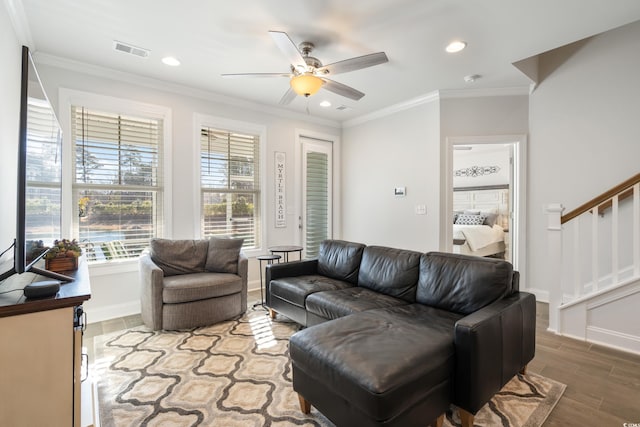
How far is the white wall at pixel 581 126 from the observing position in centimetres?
322

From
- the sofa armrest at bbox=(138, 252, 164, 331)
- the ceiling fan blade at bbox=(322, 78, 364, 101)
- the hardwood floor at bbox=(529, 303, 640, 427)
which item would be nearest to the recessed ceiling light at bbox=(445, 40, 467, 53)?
the ceiling fan blade at bbox=(322, 78, 364, 101)

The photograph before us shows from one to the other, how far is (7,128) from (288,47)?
6.76ft

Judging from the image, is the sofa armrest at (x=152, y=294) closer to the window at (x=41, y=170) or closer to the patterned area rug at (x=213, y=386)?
the patterned area rug at (x=213, y=386)

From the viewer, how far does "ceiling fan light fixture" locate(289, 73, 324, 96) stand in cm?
253

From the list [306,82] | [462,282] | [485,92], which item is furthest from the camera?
[485,92]

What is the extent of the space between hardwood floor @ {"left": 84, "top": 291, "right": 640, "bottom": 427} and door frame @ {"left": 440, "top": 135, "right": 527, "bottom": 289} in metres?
1.22

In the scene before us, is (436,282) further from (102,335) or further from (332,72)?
(102,335)

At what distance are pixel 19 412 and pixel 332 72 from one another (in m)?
2.74

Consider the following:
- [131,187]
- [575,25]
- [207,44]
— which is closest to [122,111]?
[131,187]

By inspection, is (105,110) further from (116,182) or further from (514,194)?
(514,194)

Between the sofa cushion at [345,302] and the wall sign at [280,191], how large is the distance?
218 centimetres

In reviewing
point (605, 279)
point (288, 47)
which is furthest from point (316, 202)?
point (605, 279)

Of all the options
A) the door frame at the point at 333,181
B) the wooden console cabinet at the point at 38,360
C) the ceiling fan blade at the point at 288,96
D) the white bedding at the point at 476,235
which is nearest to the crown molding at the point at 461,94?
the door frame at the point at 333,181

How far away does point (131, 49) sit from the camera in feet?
9.59
